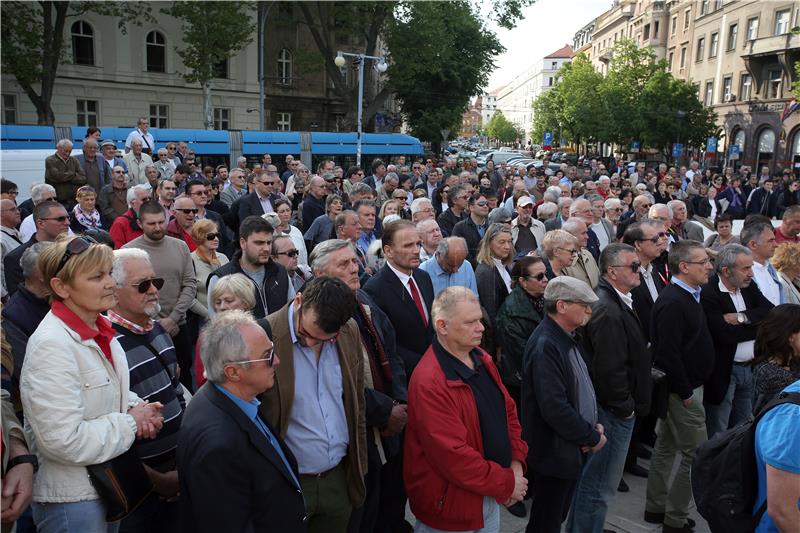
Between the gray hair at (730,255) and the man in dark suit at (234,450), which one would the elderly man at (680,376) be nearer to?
the gray hair at (730,255)

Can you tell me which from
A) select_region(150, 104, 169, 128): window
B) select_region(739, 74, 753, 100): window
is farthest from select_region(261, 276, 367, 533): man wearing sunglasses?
select_region(739, 74, 753, 100): window

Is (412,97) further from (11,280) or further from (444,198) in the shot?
(11,280)

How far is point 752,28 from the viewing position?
43.2 m

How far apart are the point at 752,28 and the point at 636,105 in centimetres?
919

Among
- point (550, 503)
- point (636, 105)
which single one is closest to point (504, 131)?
point (636, 105)

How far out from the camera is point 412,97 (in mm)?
43312

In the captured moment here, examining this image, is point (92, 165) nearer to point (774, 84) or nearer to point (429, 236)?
point (429, 236)

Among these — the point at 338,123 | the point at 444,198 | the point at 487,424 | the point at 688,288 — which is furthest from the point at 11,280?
the point at 338,123

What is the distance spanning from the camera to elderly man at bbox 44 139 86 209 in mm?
9500

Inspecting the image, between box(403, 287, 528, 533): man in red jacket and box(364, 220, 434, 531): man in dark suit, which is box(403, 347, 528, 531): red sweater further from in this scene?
box(364, 220, 434, 531): man in dark suit

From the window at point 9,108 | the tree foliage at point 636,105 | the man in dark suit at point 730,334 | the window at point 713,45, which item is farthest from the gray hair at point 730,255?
the window at point 713,45

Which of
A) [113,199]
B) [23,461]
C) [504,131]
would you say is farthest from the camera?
[504,131]

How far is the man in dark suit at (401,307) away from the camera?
4.08 metres

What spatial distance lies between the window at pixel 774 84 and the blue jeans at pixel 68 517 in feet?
162
